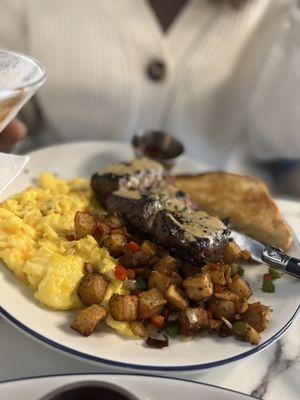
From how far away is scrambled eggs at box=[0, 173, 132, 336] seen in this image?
4.45 feet

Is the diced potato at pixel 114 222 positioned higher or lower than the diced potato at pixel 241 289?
higher

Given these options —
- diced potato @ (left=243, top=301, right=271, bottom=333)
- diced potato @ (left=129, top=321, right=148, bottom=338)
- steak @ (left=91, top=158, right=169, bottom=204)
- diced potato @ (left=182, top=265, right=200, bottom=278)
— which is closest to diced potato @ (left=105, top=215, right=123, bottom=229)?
steak @ (left=91, top=158, right=169, bottom=204)

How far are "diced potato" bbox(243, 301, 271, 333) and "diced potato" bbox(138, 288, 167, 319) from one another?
23cm

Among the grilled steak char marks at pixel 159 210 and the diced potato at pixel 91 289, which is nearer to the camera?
the diced potato at pixel 91 289

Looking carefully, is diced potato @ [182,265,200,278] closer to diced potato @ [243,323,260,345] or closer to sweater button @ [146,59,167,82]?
diced potato @ [243,323,260,345]

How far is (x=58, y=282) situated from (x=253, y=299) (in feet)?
1.82

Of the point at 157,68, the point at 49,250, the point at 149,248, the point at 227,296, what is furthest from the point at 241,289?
the point at 157,68

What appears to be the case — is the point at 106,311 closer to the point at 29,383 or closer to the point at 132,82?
the point at 29,383

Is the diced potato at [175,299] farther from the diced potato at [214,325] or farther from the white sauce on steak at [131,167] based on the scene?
the white sauce on steak at [131,167]

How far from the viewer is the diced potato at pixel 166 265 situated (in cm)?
148

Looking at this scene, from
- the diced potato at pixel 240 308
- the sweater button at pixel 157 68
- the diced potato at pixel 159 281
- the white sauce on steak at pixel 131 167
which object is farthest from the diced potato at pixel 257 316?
the sweater button at pixel 157 68

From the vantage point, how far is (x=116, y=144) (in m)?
2.41

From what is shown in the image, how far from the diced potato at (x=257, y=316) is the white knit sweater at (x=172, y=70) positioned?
1502mm

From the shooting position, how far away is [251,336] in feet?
4.43
